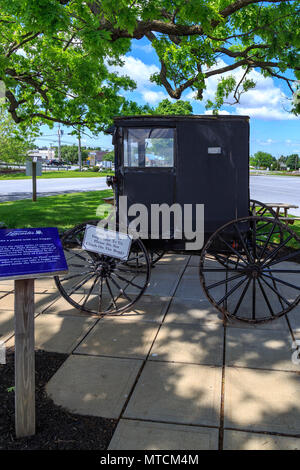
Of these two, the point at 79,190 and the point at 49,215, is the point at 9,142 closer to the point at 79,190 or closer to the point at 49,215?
the point at 79,190

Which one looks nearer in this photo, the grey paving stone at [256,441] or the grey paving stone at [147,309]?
the grey paving stone at [256,441]

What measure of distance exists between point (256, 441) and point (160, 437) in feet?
2.11

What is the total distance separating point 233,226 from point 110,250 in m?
1.50

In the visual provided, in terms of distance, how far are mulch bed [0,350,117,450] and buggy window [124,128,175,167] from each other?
9.07ft

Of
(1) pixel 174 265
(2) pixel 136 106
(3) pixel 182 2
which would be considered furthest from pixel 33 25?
(2) pixel 136 106

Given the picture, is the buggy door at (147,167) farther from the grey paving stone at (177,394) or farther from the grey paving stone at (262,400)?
the grey paving stone at (262,400)

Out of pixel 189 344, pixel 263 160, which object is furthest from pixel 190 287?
pixel 263 160

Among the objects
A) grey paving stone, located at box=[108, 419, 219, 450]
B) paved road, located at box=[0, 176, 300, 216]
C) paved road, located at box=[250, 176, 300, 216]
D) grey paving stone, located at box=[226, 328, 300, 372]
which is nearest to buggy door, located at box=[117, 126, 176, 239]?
grey paving stone, located at box=[226, 328, 300, 372]

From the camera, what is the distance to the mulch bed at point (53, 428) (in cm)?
246

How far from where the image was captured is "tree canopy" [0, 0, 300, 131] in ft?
21.5

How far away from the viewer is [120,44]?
9.61 metres

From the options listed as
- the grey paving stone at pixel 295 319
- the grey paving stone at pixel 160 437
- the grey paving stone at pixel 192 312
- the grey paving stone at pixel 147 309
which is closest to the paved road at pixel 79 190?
the grey paving stone at pixel 295 319

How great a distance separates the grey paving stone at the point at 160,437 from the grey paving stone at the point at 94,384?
8.0 inches

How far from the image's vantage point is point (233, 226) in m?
4.54
